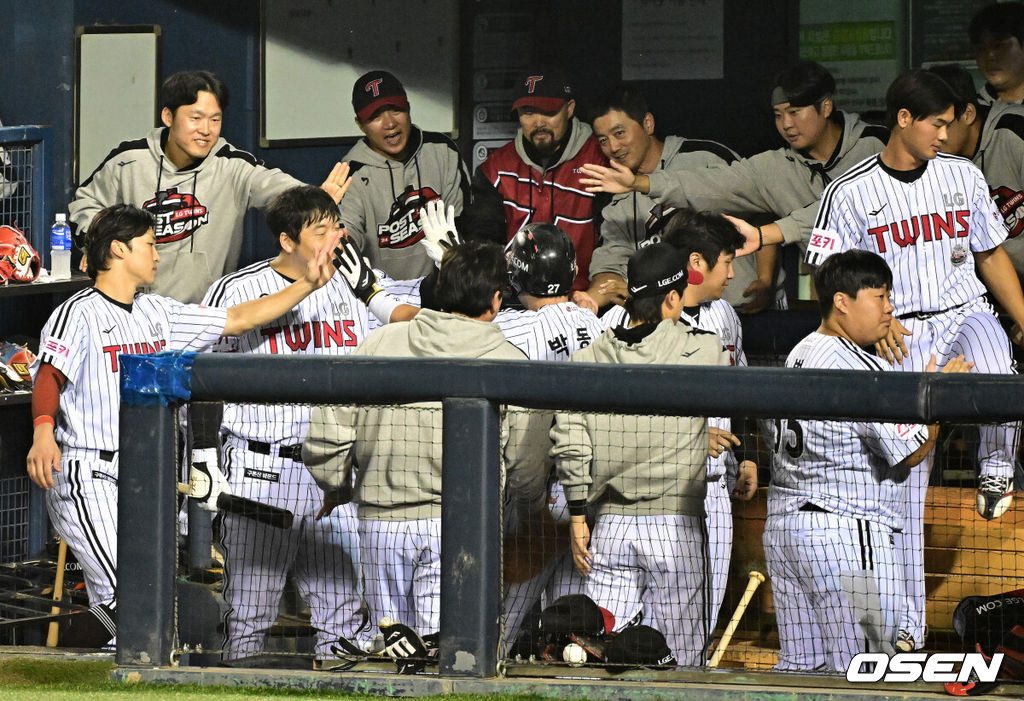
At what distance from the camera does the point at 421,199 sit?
5.56 metres

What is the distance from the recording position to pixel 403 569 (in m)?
3.36

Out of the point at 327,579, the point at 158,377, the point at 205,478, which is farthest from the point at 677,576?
the point at 158,377

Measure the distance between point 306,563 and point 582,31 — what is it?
3123 mm

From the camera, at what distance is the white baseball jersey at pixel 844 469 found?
3152 millimetres

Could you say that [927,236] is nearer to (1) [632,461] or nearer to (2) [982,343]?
(2) [982,343]

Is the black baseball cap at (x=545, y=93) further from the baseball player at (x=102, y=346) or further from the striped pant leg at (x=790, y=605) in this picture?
the striped pant leg at (x=790, y=605)

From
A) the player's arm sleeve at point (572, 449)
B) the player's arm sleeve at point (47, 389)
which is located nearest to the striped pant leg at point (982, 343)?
the player's arm sleeve at point (572, 449)

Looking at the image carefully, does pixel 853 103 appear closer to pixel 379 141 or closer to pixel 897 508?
pixel 379 141

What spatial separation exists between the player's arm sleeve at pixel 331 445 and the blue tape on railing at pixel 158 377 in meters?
0.32

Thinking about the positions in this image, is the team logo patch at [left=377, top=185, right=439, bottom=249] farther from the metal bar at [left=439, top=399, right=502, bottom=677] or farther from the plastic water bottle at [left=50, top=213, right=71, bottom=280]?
the metal bar at [left=439, top=399, right=502, bottom=677]

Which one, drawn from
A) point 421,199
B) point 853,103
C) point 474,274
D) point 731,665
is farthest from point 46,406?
point 853,103

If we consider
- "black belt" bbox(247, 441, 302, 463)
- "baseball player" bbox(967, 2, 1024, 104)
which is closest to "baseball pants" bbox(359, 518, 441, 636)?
"black belt" bbox(247, 441, 302, 463)

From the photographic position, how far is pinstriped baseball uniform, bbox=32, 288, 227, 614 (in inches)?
168

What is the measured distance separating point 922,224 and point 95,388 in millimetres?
2715
